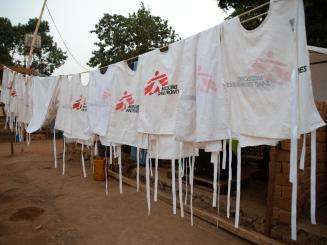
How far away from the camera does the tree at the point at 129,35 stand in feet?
61.9

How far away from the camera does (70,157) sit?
11227 millimetres

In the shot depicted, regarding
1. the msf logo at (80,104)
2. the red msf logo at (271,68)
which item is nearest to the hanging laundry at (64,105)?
the msf logo at (80,104)

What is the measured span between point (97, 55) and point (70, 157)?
1151 centimetres

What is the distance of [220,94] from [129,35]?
18.1 metres

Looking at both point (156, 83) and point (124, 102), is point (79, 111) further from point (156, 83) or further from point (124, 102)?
point (156, 83)

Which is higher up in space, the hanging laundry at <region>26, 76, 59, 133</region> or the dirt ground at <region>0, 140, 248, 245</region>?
the hanging laundry at <region>26, 76, 59, 133</region>

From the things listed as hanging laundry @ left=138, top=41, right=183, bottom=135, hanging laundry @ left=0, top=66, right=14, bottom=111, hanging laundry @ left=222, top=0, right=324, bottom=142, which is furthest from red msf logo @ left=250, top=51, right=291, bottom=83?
hanging laundry @ left=0, top=66, right=14, bottom=111

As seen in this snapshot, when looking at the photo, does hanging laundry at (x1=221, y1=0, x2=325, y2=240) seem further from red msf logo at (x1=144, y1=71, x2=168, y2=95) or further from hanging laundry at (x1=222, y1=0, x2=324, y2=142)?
red msf logo at (x1=144, y1=71, x2=168, y2=95)

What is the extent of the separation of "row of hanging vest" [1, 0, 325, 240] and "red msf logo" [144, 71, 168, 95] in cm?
1

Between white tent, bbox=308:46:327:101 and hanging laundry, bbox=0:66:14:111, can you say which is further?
hanging laundry, bbox=0:66:14:111

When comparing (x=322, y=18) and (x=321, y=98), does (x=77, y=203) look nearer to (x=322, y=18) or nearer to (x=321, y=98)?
(x=321, y=98)

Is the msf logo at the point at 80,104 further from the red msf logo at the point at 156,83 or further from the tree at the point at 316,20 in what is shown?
the tree at the point at 316,20

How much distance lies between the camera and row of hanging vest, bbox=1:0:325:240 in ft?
7.66

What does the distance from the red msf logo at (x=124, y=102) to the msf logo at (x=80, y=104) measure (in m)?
1.43
